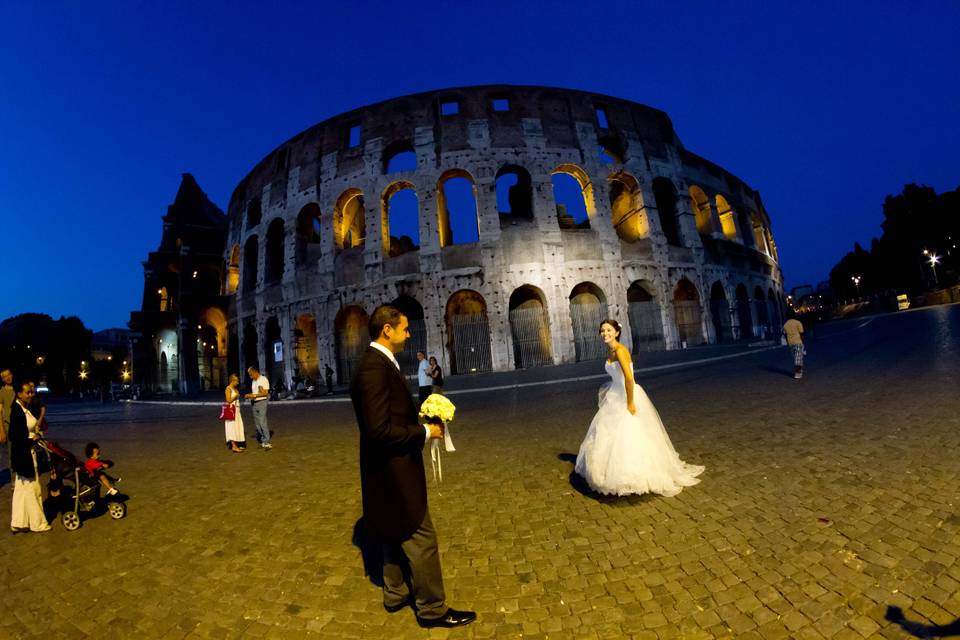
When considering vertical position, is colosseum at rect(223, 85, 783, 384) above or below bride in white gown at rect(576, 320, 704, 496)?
above

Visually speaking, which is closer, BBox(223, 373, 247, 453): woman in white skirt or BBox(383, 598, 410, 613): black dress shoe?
BBox(383, 598, 410, 613): black dress shoe

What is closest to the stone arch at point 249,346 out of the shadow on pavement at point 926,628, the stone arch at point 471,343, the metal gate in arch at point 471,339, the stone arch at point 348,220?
the stone arch at point 348,220

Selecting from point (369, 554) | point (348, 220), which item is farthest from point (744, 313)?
point (369, 554)

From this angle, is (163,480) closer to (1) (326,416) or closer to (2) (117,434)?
(1) (326,416)

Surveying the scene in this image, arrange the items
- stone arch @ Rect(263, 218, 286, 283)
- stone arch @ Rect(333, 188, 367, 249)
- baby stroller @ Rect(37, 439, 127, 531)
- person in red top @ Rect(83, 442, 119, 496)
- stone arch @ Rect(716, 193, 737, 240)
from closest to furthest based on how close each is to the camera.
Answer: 1. baby stroller @ Rect(37, 439, 127, 531)
2. person in red top @ Rect(83, 442, 119, 496)
3. stone arch @ Rect(333, 188, 367, 249)
4. stone arch @ Rect(263, 218, 286, 283)
5. stone arch @ Rect(716, 193, 737, 240)

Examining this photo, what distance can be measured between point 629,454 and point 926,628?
1.89m

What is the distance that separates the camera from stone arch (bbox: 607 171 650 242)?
69.3 ft

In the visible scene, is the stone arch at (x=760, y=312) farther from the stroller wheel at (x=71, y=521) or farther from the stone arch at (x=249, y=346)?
the stone arch at (x=249, y=346)

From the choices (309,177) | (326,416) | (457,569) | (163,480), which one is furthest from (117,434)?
(309,177)

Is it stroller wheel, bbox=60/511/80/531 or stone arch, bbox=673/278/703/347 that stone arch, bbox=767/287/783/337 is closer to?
stone arch, bbox=673/278/703/347

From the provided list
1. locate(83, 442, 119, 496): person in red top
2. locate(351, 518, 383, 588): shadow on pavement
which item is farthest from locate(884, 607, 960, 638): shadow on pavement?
locate(83, 442, 119, 496): person in red top

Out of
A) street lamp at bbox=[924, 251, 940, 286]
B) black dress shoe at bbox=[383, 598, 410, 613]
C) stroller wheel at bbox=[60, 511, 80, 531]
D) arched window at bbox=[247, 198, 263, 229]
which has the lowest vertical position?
black dress shoe at bbox=[383, 598, 410, 613]

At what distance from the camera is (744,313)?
24.5 metres

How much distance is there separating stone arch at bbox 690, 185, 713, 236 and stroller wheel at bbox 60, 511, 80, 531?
90.7 feet
